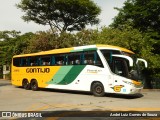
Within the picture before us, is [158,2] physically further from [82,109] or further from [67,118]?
[67,118]

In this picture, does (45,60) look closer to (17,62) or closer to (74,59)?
(74,59)

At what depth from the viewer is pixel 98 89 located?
59.7 feet

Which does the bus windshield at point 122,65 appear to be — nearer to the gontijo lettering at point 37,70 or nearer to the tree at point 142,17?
the gontijo lettering at point 37,70

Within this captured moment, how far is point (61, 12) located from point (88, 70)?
25865 mm

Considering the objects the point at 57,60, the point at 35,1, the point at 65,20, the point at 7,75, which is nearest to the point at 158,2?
the point at 57,60

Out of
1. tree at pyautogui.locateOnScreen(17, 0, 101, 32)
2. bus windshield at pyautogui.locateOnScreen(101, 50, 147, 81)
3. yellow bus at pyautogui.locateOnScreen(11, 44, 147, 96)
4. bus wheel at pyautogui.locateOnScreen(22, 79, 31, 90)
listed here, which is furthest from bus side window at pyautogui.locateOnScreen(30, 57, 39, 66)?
tree at pyautogui.locateOnScreen(17, 0, 101, 32)

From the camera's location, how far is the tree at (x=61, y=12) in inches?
1672

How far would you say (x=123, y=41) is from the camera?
2588 centimetres

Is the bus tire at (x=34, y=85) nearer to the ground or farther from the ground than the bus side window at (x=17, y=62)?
nearer to the ground

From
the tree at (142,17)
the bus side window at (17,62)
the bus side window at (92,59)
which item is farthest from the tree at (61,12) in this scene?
the bus side window at (92,59)

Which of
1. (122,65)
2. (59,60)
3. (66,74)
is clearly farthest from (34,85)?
(122,65)

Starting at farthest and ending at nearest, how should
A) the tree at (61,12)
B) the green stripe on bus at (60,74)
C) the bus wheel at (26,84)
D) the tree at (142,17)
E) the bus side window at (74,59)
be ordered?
the tree at (61,12) → the tree at (142,17) → the bus wheel at (26,84) → the green stripe on bus at (60,74) → the bus side window at (74,59)

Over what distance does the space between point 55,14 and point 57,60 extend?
77.3 feet

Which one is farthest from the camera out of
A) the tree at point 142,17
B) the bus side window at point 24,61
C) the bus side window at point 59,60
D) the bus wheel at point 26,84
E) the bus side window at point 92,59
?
the tree at point 142,17
